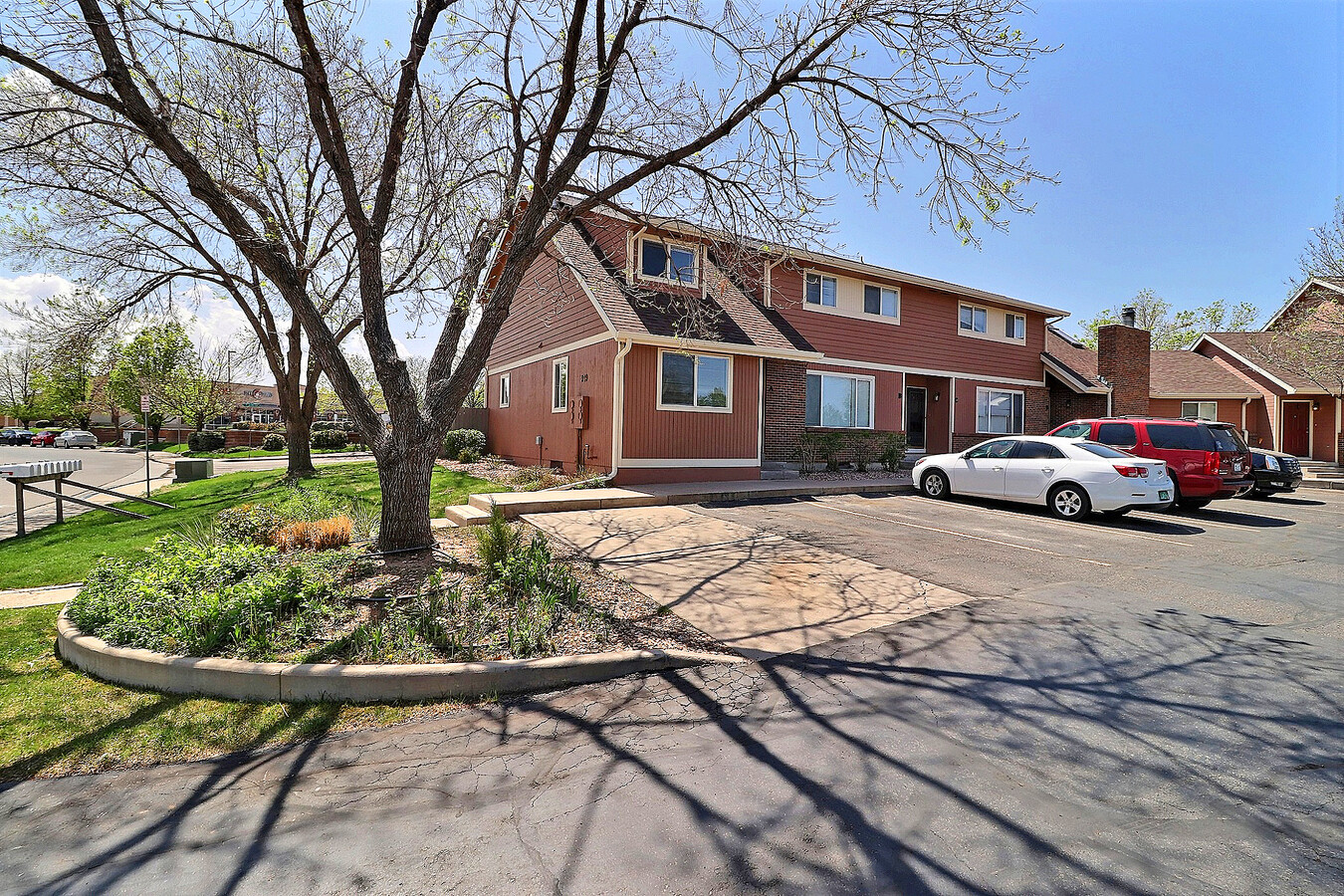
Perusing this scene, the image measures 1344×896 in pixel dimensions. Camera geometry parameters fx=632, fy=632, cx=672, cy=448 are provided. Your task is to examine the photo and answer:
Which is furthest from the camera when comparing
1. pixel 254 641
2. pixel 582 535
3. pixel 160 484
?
pixel 160 484

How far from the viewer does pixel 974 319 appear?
67.8 ft

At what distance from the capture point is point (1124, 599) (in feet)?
19.6

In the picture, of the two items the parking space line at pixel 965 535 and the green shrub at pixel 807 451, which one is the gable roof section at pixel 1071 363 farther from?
the parking space line at pixel 965 535

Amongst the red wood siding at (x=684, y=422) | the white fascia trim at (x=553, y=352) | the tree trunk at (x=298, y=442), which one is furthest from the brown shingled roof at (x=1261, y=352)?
the tree trunk at (x=298, y=442)

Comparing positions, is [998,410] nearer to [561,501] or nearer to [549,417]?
[549,417]

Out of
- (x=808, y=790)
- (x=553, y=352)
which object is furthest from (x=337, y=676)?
(x=553, y=352)

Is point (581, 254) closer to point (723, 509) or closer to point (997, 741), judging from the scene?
point (723, 509)

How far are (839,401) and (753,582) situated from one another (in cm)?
1209

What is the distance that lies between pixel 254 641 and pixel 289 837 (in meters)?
2.09

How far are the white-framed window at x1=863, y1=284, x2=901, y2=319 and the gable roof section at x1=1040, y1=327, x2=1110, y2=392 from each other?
730cm

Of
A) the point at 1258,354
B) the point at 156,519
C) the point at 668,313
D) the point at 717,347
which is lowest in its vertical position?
the point at 156,519

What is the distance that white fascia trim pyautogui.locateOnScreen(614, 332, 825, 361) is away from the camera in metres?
12.5

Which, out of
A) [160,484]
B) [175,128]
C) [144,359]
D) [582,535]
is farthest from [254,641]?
[144,359]

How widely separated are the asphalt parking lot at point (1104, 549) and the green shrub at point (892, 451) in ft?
14.2
